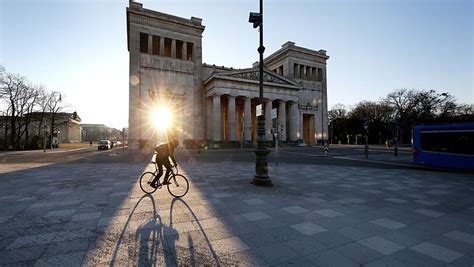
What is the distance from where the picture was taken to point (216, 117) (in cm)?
4166

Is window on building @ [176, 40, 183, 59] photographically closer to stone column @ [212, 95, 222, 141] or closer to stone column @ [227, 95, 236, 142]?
stone column @ [212, 95, 222, 141]

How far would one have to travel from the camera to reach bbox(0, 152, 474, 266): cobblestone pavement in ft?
11.1

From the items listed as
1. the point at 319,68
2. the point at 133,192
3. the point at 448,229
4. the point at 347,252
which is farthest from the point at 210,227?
the point at 319,68

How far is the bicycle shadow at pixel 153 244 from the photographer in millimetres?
3236

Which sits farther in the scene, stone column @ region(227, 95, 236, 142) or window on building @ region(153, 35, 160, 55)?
window on building @ region(153, 35, 160, 55)

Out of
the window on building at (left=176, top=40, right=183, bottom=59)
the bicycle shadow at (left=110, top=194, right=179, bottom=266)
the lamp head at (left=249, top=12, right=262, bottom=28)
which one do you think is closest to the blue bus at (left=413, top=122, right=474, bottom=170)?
the lamp head at (left=249, top=12, right=262, bottom=28)

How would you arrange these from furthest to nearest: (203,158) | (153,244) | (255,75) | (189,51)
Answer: (189,51)
(255,75)
(203,158)
(153,244)

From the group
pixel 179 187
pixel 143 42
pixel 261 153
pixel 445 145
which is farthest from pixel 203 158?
pixel 143 42

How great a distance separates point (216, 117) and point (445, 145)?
3234 cm

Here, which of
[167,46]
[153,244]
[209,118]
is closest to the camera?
[153,244]

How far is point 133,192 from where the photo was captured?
24.4 ft

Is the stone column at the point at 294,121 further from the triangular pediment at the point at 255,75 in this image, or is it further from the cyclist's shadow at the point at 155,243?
the cyclist's shadow at the point at 155,243

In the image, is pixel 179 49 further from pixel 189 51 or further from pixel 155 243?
pixel 155 243

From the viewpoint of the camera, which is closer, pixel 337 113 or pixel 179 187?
pixel 179 187
